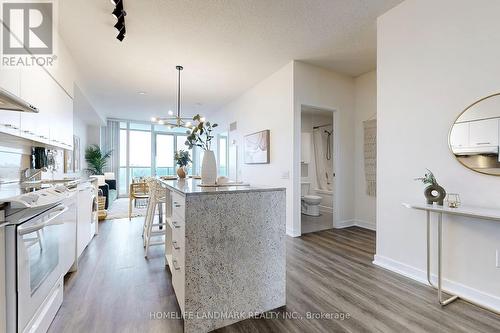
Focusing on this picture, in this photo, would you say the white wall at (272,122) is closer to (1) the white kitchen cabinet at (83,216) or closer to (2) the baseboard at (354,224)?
(2) the baseboard at (354,224)

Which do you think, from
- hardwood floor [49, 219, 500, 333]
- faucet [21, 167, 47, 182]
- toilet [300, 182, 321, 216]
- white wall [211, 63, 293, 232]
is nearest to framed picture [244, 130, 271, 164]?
white wall [211, 63, 293, 232]

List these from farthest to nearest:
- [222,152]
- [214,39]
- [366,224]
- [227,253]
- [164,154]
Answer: [164,154] < [222,152] < [366,224] < [214,39] < [227,253]

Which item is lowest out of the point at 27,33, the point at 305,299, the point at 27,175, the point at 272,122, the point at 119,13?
the point at 305,299

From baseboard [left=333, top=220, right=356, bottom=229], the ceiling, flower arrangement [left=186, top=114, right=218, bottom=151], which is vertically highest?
the ceiling

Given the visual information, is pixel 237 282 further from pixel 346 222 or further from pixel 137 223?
A: pixel 137 223

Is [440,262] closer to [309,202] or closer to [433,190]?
[433,190]

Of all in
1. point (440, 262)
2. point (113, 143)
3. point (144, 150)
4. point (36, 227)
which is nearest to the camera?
point (36, 227)

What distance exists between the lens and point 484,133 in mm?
1830

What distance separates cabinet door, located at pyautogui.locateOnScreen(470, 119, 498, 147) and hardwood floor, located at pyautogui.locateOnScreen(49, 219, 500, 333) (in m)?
1.33

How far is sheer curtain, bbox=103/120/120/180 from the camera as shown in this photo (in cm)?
805

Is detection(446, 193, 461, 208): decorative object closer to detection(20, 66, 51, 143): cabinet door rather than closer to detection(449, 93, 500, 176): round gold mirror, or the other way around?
detection(449, 93, 500, 176): round gold mirror

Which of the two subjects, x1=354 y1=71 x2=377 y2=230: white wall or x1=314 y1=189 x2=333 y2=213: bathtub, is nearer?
x1=354 y1=71 x2=377 y2=230: white wall

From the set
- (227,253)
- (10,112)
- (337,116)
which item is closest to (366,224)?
(337,116)

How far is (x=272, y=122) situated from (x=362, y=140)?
1708 mm
